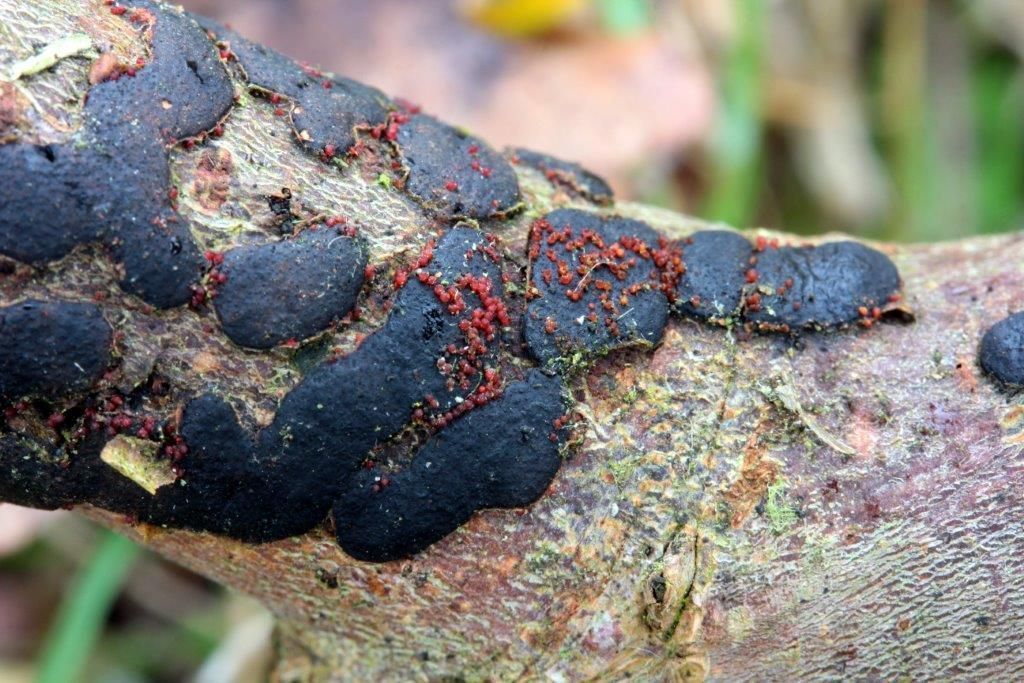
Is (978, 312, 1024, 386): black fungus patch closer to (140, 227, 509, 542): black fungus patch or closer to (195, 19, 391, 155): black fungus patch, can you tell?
(140, 227, 509, 542): black fungus patch

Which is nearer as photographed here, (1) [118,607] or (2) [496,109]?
(1) [118,607]

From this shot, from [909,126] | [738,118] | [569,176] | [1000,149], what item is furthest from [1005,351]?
Result: [1000,149]

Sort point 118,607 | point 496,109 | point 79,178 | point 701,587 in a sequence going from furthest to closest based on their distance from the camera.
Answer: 1. point 496,109
2. point 118,607
3. point 701,587
4. point 79,178

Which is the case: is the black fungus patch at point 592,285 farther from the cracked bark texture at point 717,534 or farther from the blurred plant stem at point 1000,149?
the blurred plant stem at point 1000,149

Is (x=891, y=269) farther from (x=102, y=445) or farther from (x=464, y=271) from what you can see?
(x=102, y=445)

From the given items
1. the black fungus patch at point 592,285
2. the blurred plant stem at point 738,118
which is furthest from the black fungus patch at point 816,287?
the blurred plant stem at point 738,118

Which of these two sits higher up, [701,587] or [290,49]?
[290,49]

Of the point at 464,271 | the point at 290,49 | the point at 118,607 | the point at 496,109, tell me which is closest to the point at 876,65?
the point at 496,109

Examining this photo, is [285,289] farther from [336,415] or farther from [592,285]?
[592,285]

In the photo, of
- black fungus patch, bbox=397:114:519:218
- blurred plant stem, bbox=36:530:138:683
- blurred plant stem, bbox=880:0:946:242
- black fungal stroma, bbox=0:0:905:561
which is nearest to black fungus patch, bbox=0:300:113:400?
black fungal stroma, bbox=0:0:905:561
